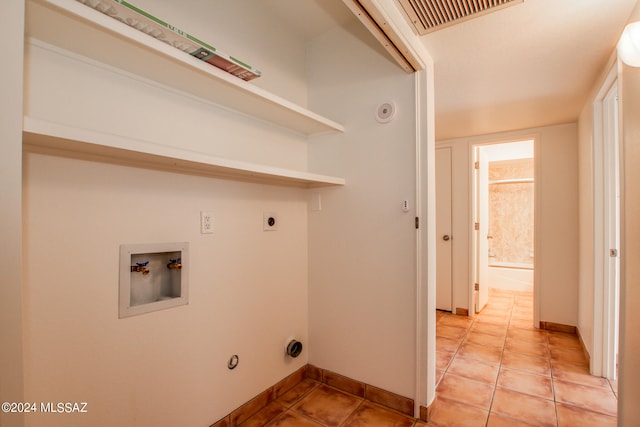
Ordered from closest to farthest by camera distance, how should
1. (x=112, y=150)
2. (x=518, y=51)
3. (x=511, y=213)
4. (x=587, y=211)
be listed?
(x=112, y=150), (x=518, y=51), (x=587, y=211), (x=511, y=213)

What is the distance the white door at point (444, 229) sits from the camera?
371cm

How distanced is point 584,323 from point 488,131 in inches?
81.5

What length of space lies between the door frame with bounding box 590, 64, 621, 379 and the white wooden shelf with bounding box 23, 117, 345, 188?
221 cm

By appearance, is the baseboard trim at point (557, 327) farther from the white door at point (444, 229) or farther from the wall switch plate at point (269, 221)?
the wall switch plate at point (269, 221)

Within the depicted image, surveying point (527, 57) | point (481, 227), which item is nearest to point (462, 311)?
point (481, 227)

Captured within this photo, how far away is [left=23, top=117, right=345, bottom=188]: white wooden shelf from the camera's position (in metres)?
0.89

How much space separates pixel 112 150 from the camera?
1098 millimetres

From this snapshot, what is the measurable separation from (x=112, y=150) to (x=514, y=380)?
2.81 metres

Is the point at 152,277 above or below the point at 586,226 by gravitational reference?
below

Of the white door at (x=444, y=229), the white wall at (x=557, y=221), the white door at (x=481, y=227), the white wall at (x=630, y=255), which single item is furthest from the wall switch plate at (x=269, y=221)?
the white wall at (x=557, y=221)

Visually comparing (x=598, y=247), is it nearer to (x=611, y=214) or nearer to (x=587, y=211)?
(x=611, y=214)

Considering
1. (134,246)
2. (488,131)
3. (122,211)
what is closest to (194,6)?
(122,211)

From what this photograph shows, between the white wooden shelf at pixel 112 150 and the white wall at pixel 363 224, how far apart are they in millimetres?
616

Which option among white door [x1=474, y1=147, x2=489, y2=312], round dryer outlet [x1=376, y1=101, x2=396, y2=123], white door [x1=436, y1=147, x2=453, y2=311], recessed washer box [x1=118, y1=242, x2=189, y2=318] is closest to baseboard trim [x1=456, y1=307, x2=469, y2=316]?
white door [x1=436, y1=147, x2=453, y2=311]
